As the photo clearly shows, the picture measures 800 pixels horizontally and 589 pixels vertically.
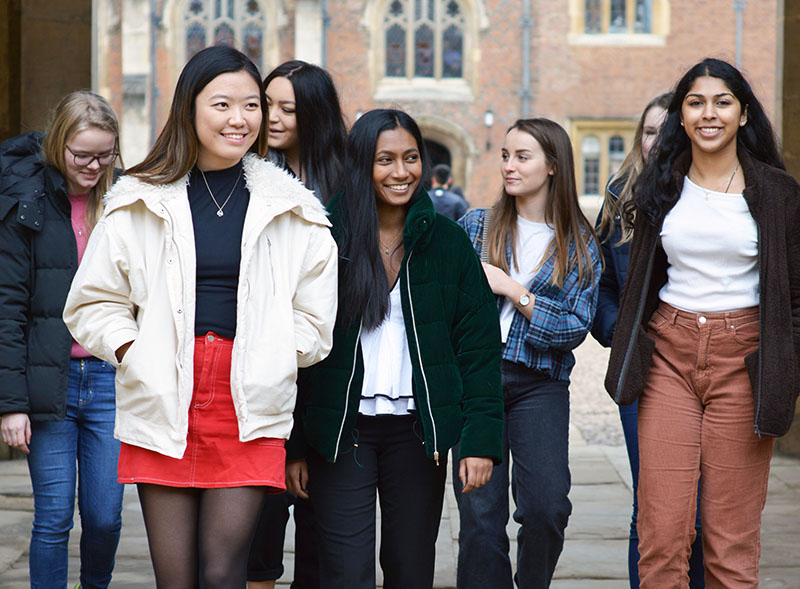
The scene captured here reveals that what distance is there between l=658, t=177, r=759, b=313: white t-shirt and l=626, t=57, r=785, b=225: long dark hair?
84mm

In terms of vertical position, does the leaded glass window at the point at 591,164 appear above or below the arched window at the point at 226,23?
below

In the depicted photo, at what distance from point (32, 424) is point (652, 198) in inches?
81.6

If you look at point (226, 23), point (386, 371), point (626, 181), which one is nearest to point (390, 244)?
point (386, 371)

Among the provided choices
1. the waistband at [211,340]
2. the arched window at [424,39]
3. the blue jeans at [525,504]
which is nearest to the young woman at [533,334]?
the blue jeans at [525,504]

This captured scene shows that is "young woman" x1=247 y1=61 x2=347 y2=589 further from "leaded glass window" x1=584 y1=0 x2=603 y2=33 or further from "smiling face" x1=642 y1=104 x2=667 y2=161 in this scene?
"leaded glass window" x1=584 y1=0 x2=603 y2=33

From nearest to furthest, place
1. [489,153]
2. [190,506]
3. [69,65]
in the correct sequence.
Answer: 1. [190,506]
2. [69,65]
3. [489,153]

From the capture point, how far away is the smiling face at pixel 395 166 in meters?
3.32

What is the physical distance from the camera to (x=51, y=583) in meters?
3.69

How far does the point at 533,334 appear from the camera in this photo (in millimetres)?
3834

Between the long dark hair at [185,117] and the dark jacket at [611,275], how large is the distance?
67.3 inches

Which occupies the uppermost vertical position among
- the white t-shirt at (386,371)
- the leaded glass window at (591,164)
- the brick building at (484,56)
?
the brick building at (484,56)

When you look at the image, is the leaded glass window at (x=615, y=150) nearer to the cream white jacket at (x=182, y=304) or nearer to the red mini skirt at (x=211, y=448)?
the cream white jacket at (x=182, y=304)

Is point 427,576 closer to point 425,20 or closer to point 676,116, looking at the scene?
point 676,116

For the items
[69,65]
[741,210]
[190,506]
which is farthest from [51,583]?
[69,65]
